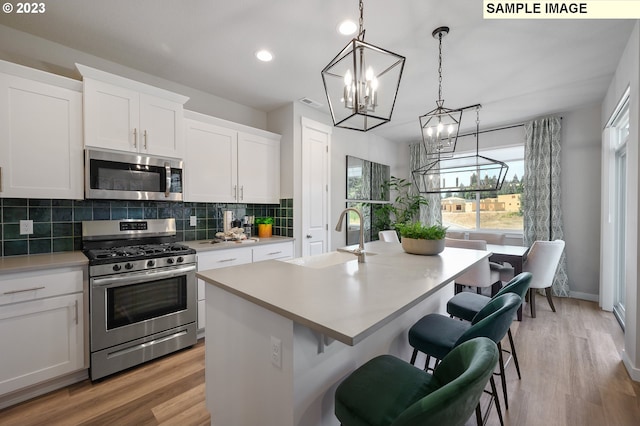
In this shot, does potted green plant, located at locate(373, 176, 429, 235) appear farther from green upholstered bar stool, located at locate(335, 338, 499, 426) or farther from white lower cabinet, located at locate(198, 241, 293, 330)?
green upholstered bar stool, located at locate(335, 338, 499, 426)

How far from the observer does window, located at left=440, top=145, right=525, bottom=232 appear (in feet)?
15.3

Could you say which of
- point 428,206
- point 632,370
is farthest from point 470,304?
point 428,206

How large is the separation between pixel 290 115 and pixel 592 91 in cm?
375

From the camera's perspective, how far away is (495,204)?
490 cm

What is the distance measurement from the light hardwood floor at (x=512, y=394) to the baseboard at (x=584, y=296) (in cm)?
155

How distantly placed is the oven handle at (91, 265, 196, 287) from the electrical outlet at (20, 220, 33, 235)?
0.79 m

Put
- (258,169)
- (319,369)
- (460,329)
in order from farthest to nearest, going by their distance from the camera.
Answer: (258,169), (460,329), (319,369)

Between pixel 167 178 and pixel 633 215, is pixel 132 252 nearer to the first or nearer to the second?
pixel 167 178

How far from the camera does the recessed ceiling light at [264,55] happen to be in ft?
8.27

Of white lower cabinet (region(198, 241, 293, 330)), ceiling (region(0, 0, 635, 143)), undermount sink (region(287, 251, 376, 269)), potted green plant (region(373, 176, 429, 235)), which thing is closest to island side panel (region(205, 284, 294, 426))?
undermount sink (region(287, 251, 376, 269))

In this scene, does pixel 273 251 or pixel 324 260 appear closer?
pixel 324 260

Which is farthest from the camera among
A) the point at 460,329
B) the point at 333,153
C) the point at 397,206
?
the point at 397,206

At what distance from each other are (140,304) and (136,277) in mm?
239

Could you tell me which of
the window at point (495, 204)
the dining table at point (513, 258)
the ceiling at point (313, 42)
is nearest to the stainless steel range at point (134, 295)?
the ceiling at point (313, 42)
